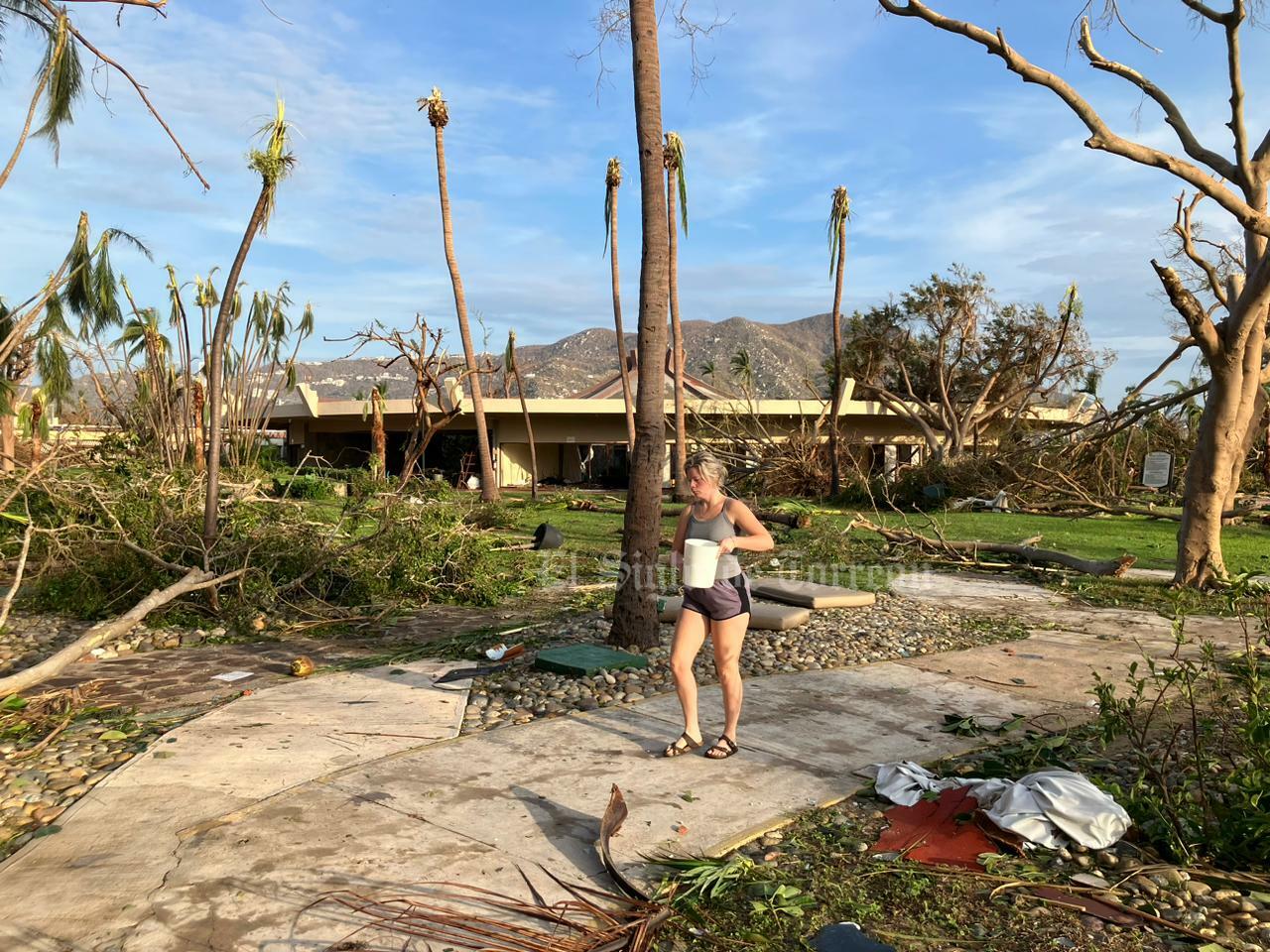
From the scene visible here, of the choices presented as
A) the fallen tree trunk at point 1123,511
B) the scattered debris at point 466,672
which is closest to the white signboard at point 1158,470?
the fallen tree trunk at point 1123,511

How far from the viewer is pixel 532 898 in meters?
3.25

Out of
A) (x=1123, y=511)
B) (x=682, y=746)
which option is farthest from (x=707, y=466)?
(x=1123, y=511)

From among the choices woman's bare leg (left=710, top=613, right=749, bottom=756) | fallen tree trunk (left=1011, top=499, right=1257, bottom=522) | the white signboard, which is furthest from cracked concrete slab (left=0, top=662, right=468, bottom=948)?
the white signboard

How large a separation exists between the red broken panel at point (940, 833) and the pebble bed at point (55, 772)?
11.0 ft

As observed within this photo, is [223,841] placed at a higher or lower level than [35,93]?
lower

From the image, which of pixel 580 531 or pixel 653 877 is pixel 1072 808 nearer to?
pixel 653 877

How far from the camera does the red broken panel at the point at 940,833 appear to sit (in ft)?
12.1

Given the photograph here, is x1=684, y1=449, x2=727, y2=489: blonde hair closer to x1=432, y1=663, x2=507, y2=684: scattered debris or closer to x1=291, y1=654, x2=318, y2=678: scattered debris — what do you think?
x1=432, y1=663, x2=507, y2=684: scattered debris

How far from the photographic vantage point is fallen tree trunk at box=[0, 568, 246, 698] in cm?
558

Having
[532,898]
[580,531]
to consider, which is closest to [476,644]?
[532,898]

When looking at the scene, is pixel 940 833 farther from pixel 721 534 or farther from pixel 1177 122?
pixel 1177 122

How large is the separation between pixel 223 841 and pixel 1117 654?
6.41 m

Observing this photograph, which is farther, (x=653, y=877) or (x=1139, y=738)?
(x=1139, y=738)

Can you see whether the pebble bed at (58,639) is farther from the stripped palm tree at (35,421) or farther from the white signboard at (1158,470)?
the white signboard at (1158,470)
